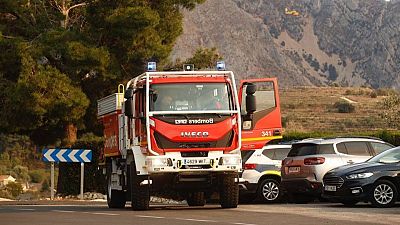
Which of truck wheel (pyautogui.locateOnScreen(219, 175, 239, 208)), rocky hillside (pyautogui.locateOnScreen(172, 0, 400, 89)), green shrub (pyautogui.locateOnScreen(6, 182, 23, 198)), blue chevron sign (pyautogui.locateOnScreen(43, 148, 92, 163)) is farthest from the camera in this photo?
rocky hillside (pyautogui.locateOnScreen(172, 0, 400, 89))

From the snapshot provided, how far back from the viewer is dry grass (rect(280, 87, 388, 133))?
8031 cm

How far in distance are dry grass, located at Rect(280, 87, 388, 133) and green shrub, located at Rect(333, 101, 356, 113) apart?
332 mm

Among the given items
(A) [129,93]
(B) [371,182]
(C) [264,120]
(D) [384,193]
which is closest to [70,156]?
(C) [264,120]

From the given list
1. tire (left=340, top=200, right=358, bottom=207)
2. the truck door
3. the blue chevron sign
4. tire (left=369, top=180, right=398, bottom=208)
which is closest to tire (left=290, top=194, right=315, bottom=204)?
the truck door

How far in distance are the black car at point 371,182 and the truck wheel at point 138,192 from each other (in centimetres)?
457

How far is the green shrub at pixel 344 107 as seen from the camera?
291 feet

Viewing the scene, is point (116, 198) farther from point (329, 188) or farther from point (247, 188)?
point (329, 188)

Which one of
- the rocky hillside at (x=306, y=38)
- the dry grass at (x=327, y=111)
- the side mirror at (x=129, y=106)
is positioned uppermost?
the rocky hillside at (x=306, y=38)

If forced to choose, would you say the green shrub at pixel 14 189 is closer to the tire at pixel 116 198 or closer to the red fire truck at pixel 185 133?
the tire at pixel 116 198

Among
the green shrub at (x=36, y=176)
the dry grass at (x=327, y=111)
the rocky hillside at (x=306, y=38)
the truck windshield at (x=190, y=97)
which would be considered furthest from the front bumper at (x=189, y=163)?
the rocky hillside at (x=306, y=38)

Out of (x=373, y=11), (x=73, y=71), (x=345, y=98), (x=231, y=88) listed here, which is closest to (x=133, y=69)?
(x=73, y=71)

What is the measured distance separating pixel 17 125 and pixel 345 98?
58667 millimetres

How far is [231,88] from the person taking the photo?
23.1 m

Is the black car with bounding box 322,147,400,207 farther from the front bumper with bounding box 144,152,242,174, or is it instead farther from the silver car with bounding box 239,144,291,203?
the silver car with bounding box 239,144,291,203
